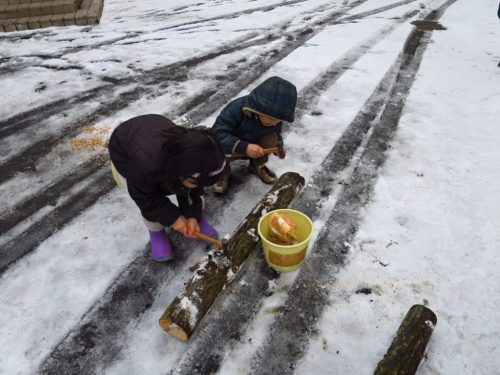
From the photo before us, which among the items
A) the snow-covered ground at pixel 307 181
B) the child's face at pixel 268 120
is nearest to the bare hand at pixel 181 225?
the snow-covered ground at pixel 307 181

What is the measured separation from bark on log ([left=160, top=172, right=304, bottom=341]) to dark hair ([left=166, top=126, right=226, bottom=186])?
59 centimetres

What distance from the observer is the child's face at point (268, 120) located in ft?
8.65

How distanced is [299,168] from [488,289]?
172cm

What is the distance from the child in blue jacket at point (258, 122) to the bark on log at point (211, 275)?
0.39 metres

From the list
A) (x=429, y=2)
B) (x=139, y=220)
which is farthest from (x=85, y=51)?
(x=429, y=2)

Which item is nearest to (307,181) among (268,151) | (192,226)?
(268,151)

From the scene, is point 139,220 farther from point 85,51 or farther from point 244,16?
point 244,16

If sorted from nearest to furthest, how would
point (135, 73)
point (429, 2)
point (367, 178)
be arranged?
point (367, 178), point (135, 73), point (429, 2)

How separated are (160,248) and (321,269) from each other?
1.12 m

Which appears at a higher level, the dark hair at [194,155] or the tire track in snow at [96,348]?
the dark hair at [194,155]

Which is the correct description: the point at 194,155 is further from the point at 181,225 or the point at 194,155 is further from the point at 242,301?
the point at 242,301

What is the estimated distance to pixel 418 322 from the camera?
1.93 meters

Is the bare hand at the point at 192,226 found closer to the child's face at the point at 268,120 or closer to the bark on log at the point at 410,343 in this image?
the child's face at the point at 268,120

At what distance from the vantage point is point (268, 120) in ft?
8.79
